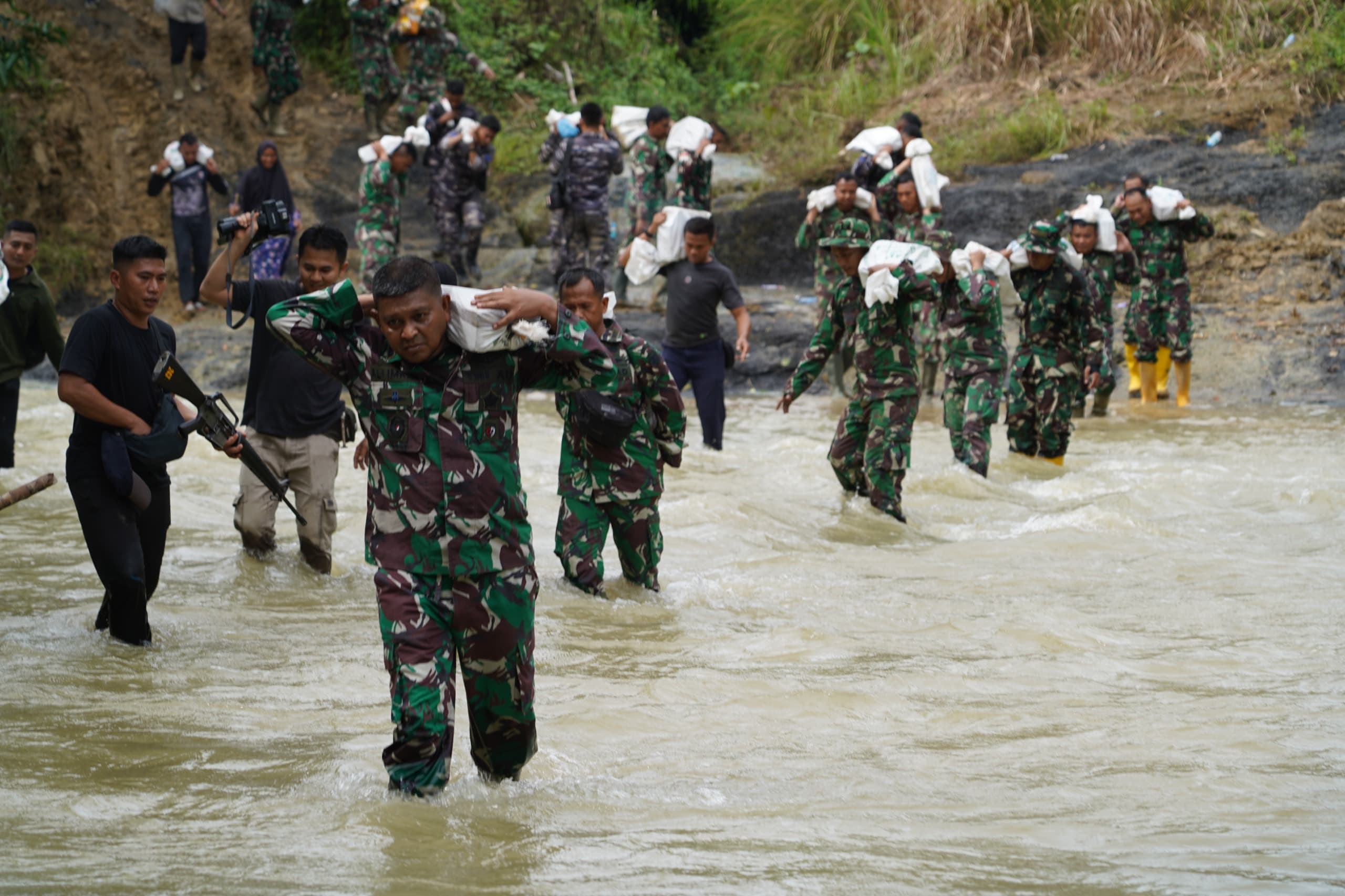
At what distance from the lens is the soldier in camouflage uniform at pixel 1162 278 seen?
14344 mm

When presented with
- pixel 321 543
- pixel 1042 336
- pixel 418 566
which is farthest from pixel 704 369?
pixel 418 566

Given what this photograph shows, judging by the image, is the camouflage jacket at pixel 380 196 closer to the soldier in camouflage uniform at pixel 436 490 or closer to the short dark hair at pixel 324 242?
the short dark hair at pixel 324 242

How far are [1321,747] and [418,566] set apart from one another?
305 centimetres

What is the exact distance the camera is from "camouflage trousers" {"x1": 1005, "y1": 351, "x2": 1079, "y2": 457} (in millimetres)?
10992

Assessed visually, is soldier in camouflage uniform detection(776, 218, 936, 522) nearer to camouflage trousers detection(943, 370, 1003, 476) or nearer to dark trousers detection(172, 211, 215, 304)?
camouflage trousers detection(943, 370, 1003, 476)

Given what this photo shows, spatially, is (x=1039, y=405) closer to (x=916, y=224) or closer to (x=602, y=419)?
(x=916, y=224)

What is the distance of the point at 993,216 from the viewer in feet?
57.6

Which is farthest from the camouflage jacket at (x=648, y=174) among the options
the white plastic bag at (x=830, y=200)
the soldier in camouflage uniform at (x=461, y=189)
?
the white plastic bag at (x=830, y=200)

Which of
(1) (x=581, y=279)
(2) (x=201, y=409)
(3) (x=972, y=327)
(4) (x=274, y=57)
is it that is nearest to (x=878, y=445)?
(3) (x=972, y=327)

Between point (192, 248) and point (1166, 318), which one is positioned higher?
point (1166, 318)

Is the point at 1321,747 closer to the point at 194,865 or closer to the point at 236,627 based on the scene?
the point at 194,865

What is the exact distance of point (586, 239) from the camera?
614 inches

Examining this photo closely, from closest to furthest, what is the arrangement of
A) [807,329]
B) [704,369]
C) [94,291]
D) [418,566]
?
[418,566] → [704,369] → [807,329] → [94,291]

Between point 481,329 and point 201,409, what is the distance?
1928 millimetres
